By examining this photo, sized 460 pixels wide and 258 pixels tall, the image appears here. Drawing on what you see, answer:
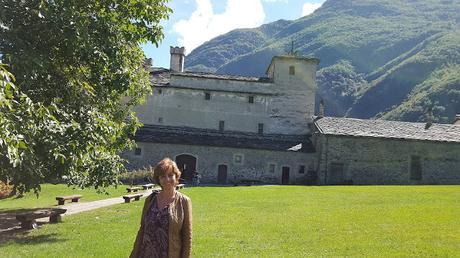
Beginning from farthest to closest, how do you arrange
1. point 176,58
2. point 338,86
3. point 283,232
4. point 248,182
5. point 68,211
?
1. point 338,86
2. point 176,58
3. point 248,182
4. point 68,211
5. point 283,232

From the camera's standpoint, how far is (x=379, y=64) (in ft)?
525

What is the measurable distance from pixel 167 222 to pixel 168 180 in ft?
1.49

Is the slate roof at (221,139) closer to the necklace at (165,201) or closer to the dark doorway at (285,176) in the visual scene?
the dark doorway at (285,176)

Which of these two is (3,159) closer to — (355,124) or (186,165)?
(186,165)

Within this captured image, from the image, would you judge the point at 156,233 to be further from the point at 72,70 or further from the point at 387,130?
the point at 387,130

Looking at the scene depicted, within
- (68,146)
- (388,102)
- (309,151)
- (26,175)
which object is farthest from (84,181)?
(388,102)

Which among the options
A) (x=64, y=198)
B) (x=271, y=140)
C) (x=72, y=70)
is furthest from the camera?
(x=271, y=140)

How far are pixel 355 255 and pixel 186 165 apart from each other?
32.3m

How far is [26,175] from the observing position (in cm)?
1098

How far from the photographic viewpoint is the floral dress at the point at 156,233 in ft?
17.2

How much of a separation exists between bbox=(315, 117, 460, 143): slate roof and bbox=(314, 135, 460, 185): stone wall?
43 cm

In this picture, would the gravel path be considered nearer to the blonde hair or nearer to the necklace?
the necklace

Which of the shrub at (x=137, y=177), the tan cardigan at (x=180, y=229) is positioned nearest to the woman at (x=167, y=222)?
the tan cardigan at (x=180, y=229)

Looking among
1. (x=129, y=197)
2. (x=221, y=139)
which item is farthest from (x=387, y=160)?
(x=129, y=197)
